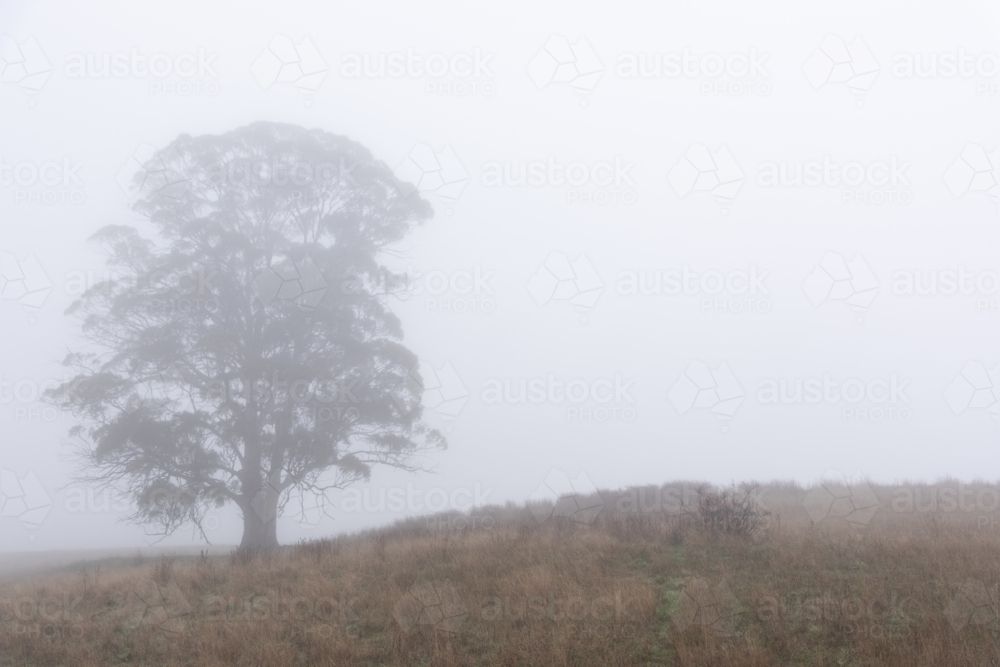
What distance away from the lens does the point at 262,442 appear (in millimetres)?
16844

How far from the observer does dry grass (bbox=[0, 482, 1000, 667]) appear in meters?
7.00

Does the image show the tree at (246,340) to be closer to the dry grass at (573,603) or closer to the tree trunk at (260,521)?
the tree trunk at (260,521)

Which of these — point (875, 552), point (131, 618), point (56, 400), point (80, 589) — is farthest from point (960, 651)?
point (56, 400)

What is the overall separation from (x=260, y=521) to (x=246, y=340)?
484cm

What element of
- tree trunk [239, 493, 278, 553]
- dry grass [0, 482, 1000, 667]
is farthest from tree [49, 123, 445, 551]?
dry grass [0, 482, 1000, 667]

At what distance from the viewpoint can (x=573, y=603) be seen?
315 inches

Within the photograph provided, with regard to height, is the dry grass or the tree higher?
the tree

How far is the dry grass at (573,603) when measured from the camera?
23.0 feet

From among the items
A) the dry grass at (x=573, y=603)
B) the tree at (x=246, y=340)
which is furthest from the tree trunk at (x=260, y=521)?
the dry grass at (x=573, y=603)

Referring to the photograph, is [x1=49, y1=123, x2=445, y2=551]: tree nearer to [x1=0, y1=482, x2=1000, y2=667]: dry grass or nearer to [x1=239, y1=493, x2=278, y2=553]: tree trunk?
[x1=239, y1=493, x2=278, y2=553]: tree trunk

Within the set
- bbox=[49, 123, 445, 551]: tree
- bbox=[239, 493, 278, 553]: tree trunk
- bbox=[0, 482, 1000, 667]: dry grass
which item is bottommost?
bbox=[0, 482, 1000, 667]: dry grass

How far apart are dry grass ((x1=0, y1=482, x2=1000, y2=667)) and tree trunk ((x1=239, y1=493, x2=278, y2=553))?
16.8 feet

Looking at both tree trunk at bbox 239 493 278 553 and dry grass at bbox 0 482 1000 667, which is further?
tree trunk at bbox 239 493 278 553

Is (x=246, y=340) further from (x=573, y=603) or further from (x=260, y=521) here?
(x=573, y=603)
